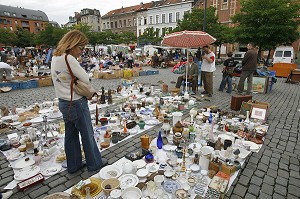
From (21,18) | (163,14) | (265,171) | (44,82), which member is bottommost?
(265,171)

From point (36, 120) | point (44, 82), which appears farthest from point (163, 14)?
point (36, 120)

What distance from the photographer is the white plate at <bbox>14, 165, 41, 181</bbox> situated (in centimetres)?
288

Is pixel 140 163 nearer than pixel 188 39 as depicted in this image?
Yes

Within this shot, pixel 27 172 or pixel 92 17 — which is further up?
pixel 92 17

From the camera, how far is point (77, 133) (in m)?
2.84

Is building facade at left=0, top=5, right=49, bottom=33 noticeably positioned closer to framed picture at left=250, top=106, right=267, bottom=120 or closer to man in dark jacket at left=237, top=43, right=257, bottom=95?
man in dark jacket at left=237, top=43, right=257, bottom=95

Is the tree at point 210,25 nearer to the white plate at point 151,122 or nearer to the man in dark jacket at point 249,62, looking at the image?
the man in dark jacket at point 249,62

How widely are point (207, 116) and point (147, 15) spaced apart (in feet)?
154

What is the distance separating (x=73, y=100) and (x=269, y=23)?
18519mm

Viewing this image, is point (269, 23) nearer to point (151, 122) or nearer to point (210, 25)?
point (210, 25)

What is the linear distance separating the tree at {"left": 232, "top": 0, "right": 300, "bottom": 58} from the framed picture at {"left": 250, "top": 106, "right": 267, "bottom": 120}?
13.6m

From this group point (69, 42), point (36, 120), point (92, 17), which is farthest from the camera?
point (92, 17)

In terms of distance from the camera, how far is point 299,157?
3.44 metres

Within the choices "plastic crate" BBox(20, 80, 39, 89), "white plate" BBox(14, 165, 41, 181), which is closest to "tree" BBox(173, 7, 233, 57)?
"plastic crate" BBox(20, 80, 39, 89)
